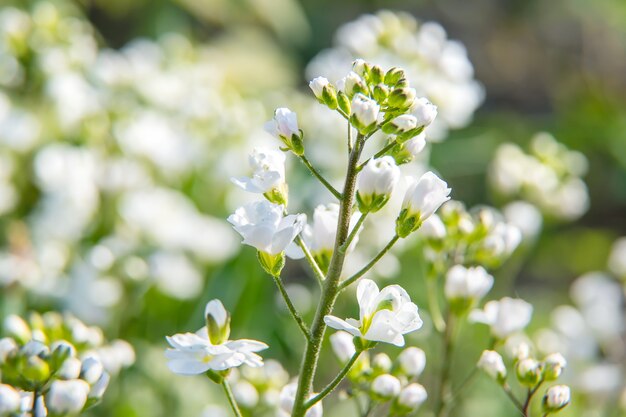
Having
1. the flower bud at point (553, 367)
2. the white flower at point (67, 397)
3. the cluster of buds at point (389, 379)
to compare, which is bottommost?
the white flower at point (67, 397)

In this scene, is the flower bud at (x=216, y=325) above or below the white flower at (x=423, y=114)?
below

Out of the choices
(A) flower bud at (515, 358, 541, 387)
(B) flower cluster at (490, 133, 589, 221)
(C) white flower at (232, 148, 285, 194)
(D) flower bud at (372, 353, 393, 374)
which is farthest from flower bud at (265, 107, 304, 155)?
(B) flower cluster at (490, 133, 589, 221)

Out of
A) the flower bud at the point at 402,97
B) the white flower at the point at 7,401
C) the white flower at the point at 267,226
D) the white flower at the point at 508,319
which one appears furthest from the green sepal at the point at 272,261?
the white flower at the point at 508,319

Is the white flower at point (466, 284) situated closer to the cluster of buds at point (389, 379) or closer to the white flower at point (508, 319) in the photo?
the white flower at point (508, 319)

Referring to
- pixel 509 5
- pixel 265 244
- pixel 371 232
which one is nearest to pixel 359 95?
pixel 265 244

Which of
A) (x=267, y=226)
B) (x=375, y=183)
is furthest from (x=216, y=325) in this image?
(x=375, y=183)

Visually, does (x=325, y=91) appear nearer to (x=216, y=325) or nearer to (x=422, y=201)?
(x=422, y=201)

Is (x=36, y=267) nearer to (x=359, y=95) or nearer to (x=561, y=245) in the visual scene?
(x=359, y=95)
